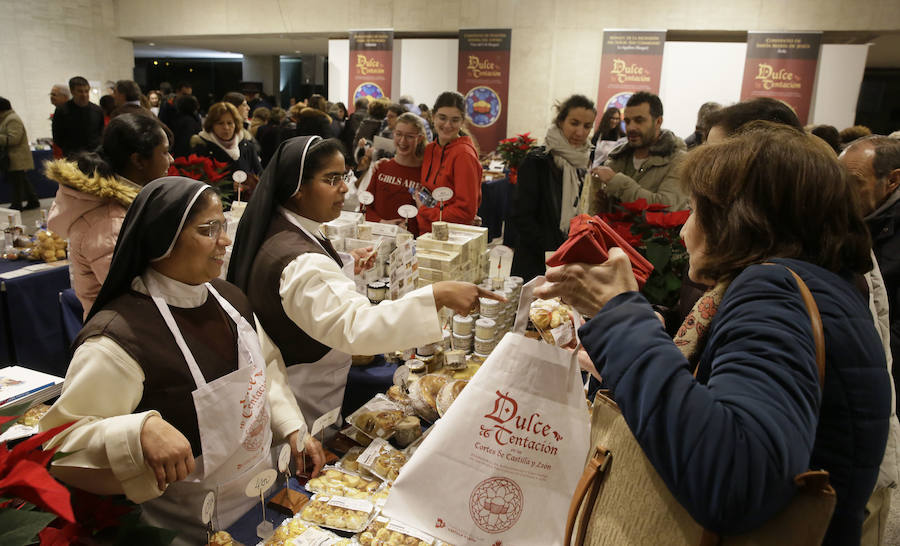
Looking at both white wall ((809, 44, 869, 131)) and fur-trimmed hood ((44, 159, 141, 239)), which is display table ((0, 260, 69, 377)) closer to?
fur-trimmed hood ((44, 159, 141, 239))

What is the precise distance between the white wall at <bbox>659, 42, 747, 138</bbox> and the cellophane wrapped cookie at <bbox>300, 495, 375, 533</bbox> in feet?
30.4

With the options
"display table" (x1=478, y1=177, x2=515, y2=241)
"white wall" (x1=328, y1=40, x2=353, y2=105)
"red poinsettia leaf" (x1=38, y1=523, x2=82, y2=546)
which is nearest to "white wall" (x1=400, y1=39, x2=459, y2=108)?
"white wall" (x1=328, y1=40, x2=353, y2=105)

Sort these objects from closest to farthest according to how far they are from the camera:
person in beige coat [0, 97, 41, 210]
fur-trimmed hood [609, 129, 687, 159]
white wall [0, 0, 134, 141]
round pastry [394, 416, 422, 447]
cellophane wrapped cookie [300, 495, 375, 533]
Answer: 1. cellophane wrapped cookie [300, 495, 375, 533]
2. round pastry [394, 416, 422, 447]
3. fur-trimmed hood [609, 129, 687, 159]
4. person in beige coat [0, 97, 41, 210]
5. white wall [0, 0, 134, 141]

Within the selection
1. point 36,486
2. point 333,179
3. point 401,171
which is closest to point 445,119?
point 401,171

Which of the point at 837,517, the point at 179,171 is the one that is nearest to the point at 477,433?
the point at 837,517

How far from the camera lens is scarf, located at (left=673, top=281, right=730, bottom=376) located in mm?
989

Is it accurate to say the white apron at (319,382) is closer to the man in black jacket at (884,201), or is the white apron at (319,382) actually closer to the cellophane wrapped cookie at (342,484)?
the cellophane wrapped cookie at (342,484)

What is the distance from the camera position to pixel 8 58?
12.1 m

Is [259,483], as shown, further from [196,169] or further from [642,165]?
[642,165]

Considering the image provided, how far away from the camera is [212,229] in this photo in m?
1.57

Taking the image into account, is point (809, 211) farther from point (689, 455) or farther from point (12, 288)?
point (12, 288)

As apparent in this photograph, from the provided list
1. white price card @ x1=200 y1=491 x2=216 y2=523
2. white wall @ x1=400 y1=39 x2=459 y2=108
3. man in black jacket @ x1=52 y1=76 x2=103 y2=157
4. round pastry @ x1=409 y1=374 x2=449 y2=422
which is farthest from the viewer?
white wall @ x1=400 y1=39 x2=459 y2=108

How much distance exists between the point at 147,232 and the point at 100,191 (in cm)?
139

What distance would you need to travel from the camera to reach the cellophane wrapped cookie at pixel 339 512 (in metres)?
1.41
